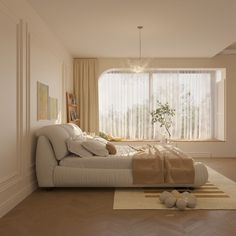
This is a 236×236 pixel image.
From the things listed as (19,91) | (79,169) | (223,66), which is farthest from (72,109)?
(223,66)

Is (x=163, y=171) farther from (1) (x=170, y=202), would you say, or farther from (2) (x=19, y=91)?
(2) (x=19, y=91)

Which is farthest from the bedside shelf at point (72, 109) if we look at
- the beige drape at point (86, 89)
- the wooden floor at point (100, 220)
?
the wooden floor at point (100, 220)

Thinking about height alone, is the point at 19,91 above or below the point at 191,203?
above

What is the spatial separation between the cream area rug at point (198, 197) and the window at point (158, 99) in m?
3.53

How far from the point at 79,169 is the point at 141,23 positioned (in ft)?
8.53

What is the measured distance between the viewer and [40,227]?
2.90 metres

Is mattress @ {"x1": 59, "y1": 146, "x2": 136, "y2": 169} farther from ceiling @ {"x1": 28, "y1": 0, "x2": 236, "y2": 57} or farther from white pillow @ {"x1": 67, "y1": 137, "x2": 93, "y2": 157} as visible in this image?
ceiling @ {"x1": 28, "y1": 0, "x2": 236, "y2": 57}

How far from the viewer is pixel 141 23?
5.14 meters

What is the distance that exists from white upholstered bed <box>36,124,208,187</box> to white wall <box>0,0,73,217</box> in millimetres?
187

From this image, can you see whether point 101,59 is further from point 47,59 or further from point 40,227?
point 40,227

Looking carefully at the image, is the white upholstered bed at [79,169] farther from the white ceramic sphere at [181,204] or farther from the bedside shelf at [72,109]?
the bedside shelf at [72,109]

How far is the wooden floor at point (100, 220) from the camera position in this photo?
2781 millimetres

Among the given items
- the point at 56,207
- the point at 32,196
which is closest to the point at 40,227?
the point at 56,207

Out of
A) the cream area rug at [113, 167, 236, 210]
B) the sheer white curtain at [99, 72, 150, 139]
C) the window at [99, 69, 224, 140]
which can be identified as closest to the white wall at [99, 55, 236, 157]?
the window at [99, 69, 224, 140]
